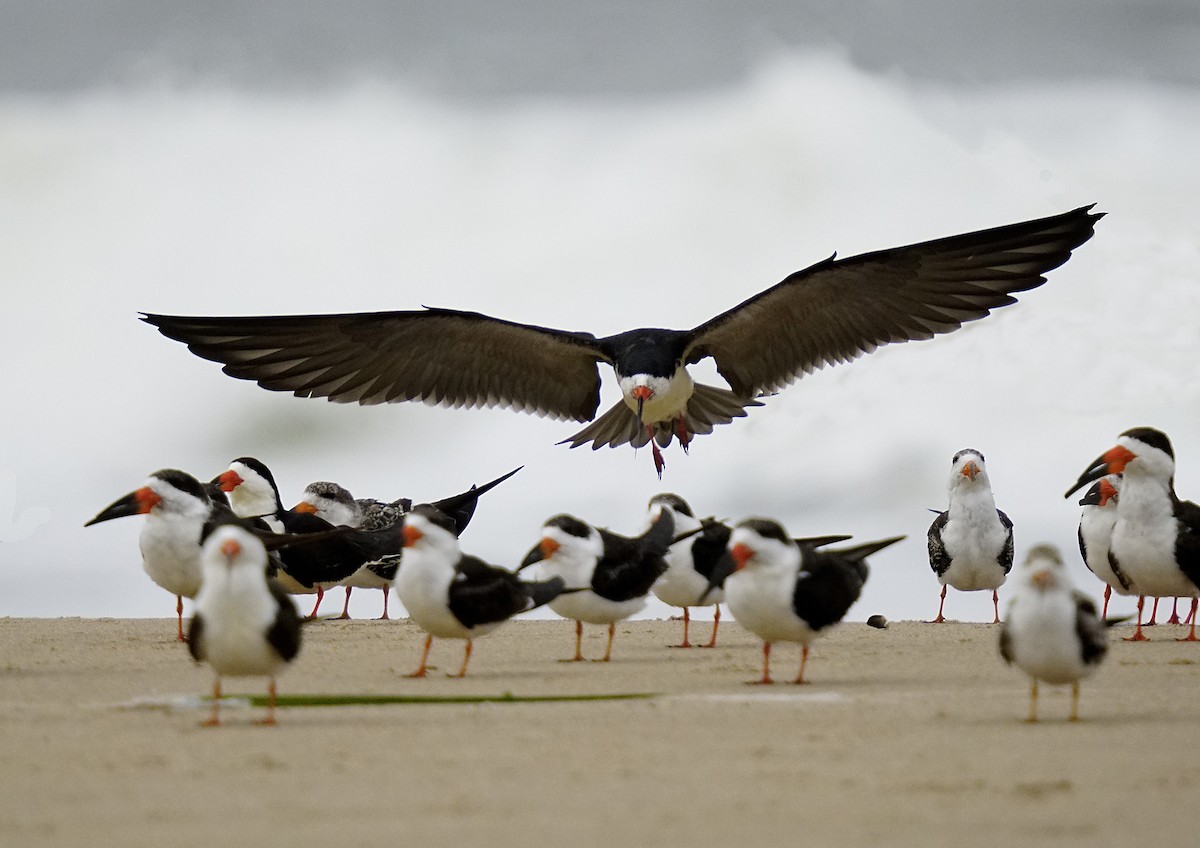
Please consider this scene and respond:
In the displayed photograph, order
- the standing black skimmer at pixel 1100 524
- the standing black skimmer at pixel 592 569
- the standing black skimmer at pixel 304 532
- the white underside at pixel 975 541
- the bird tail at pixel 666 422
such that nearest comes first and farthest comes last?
the standing black skimmer at pixel 592 569, the standing black skimmer at pixel 1100 524, the standing black skimmer at pixel 304 532, the white underside at pixel 975 541, the bird tail at pixel 666 422

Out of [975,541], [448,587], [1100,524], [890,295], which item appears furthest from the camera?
[975,541]

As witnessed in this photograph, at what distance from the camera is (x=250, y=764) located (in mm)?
4742

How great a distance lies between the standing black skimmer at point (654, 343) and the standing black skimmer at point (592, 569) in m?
2.57

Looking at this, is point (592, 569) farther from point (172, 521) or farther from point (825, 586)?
point (172, 521)

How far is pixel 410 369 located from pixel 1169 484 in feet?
17.3

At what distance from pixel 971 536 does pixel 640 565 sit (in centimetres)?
345

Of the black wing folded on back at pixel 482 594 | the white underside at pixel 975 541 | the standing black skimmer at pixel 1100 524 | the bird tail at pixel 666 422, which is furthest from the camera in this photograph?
the bird tail at pixel 666 422

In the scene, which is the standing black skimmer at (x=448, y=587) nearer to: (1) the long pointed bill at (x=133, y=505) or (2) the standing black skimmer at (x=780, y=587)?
(2) the standing black skimmer at (x=780, y=587)

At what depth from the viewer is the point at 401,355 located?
11.4 metres

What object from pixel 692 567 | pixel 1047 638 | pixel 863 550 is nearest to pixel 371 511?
pixel 692 567

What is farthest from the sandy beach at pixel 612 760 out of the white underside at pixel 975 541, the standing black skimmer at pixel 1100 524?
the white underside at pixel 975 541

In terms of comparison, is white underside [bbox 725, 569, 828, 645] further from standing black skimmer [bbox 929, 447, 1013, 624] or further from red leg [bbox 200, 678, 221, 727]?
standing black skimmer [bbox 929, 447, 1013, 624]

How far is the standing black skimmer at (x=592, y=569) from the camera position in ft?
26.0

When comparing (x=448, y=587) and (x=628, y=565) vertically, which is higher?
(x=628, y=565)
